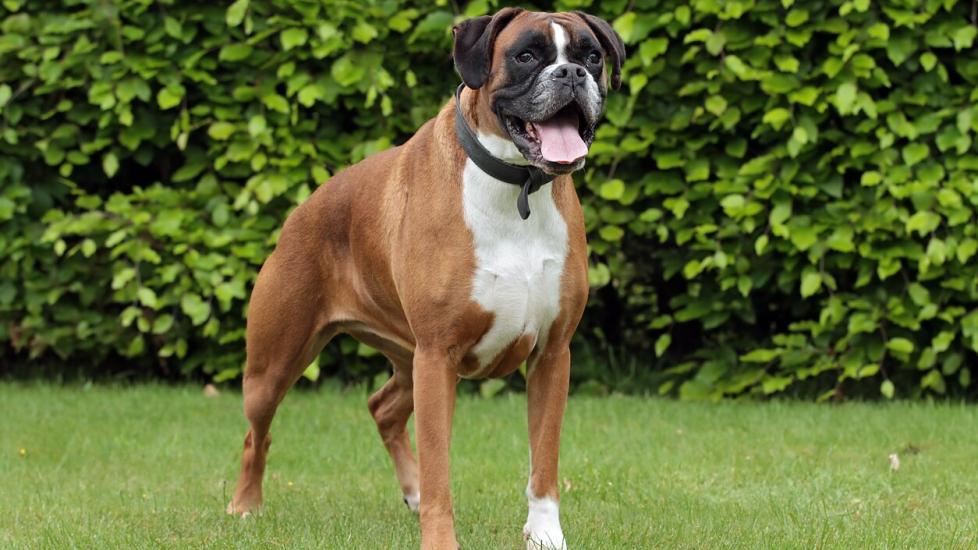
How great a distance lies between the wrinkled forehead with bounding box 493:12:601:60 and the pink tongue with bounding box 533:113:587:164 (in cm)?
22

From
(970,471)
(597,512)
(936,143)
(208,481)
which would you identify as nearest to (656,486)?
(597,512)

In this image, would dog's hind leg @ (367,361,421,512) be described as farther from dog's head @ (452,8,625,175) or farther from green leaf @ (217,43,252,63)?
green leaf @ (217,43,252,63)

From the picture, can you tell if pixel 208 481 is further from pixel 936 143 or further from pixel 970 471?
pixel 936 143

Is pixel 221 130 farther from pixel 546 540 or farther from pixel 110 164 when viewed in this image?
pixel 546 540

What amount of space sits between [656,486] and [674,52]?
258cm

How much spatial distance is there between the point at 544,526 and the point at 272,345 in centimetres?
125

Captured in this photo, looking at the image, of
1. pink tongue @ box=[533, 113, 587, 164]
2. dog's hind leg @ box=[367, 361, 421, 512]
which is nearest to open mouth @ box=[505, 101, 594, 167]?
pink tongue @ box=[533, 113, 587, 164]

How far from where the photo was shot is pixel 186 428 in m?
6.86

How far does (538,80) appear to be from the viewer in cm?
398

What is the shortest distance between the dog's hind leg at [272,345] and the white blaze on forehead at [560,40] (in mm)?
1336

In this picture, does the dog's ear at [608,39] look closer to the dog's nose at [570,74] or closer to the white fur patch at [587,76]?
the white fur patch at [587,76]

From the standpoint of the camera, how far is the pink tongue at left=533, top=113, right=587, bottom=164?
397 cm

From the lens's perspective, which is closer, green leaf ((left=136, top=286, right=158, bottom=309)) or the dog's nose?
the dog's nose

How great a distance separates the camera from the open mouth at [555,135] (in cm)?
397
